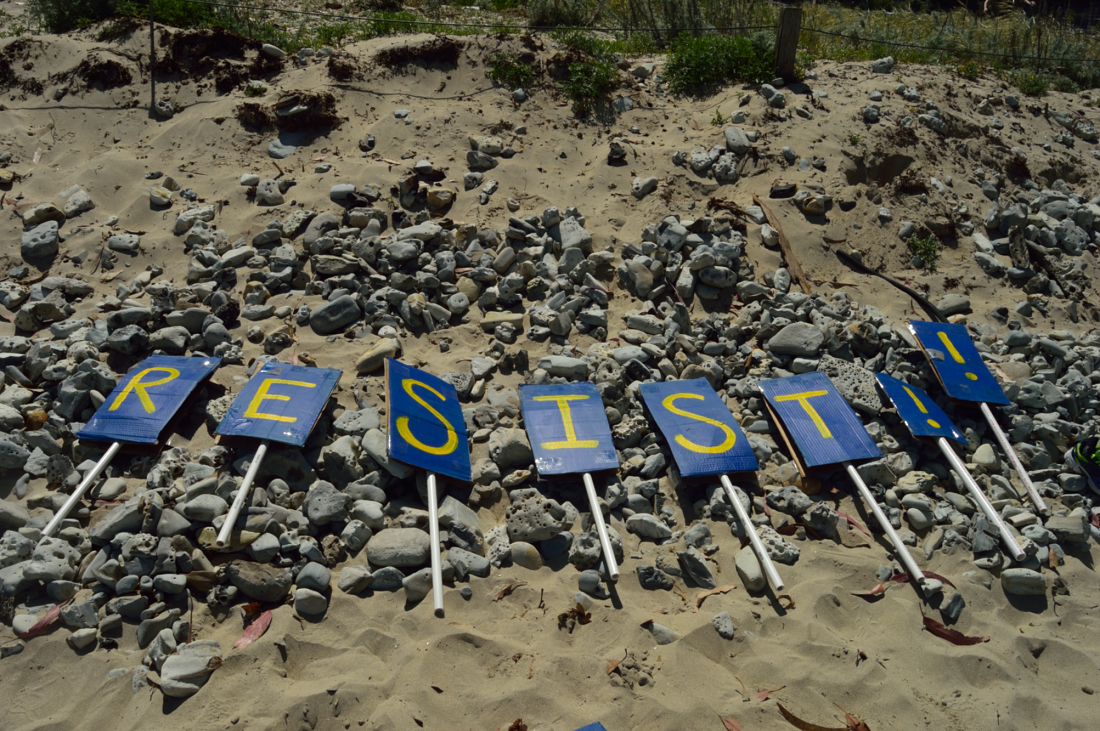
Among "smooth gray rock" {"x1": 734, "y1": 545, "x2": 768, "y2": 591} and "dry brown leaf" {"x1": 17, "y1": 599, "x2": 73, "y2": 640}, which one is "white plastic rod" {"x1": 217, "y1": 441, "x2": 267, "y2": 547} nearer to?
"dry brown leaf" {"x1": 17, "y1": 599, "x2": 73, "y2": 640}

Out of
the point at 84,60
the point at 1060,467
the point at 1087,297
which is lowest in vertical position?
the point at 1060,467

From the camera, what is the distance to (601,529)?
3.27m

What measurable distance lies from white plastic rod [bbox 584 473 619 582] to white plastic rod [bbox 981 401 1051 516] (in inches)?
90.2

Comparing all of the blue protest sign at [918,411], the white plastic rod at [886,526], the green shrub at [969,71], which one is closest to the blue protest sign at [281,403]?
the white plastic rod at [886,526]

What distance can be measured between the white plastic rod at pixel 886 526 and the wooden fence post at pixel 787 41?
4194 millimetres

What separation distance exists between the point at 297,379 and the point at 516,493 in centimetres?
131

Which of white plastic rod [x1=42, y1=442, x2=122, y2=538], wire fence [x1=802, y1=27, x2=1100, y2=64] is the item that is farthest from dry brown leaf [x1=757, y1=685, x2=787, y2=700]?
wire fence [x1=802, y1=27, x2=1100, y2=64]

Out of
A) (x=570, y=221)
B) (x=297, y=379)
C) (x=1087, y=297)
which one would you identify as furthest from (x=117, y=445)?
(x=1087, y=297)

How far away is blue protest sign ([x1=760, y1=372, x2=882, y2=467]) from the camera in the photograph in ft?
12.4

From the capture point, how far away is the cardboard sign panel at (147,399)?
3514 mm

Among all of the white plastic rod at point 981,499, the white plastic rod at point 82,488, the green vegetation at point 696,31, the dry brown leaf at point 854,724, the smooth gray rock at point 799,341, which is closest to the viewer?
the dry brown leaf at point 854,724

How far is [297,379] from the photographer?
3793 mm

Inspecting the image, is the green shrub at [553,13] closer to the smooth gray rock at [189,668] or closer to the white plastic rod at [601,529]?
the white plastic rod at [601,529]

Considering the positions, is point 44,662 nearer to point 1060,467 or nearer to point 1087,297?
point 1060,467
